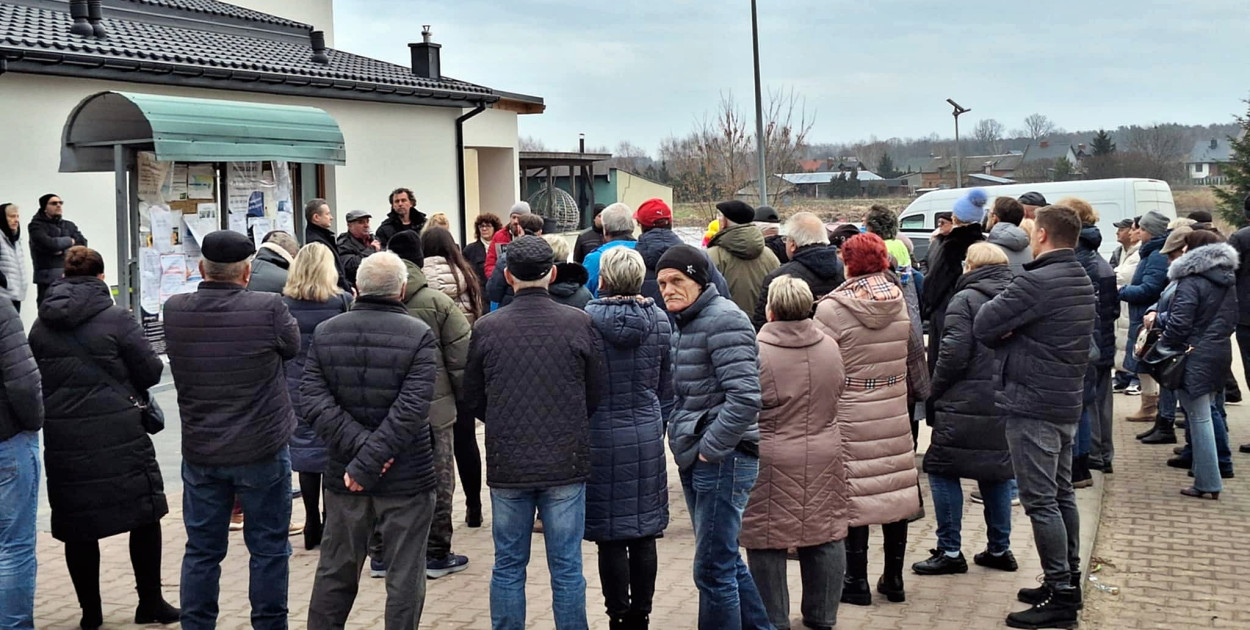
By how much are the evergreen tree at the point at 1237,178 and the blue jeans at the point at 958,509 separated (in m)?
34.7

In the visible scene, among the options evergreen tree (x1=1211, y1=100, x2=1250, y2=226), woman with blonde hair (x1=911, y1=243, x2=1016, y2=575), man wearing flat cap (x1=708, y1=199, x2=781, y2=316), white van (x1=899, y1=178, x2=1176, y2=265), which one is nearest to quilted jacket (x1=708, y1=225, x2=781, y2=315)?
man wearing flat cap (x1=708, y1=199, x2=781, y2=316)

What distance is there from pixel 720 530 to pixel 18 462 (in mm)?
3011

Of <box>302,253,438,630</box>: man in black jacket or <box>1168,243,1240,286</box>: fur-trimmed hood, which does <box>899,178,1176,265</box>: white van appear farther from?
<box>302,253,438,630</box>: man in black jacket

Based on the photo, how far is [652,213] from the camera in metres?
7.68

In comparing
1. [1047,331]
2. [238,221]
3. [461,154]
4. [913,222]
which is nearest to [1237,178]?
[913,222]

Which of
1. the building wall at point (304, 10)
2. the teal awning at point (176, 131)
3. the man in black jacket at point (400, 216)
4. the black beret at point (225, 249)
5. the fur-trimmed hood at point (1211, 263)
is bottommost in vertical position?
the fur-trimmed hood at point (1211, 263)

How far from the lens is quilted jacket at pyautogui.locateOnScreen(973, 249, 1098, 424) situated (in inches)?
226

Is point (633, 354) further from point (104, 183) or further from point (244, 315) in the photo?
point (104, 183)

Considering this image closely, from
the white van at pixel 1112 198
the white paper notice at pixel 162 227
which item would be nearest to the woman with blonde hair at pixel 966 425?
the white paper notice at pixel 162 227

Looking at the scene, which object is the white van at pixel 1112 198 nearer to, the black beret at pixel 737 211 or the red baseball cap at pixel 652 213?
the black beret at pixel 737 211

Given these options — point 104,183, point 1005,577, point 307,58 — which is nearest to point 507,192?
point 307,58

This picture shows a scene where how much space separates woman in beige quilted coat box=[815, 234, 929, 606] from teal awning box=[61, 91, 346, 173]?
24.3 feet

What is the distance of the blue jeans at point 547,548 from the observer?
5086 mm

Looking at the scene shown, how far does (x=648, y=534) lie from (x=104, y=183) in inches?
409
